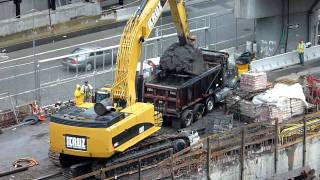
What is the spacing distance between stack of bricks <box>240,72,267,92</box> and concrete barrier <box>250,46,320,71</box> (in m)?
5.14

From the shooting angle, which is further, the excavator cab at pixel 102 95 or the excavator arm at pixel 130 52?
the excavator cab at pixel 102 95

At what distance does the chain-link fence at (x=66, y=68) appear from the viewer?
33469mm

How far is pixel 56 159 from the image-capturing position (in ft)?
82.7

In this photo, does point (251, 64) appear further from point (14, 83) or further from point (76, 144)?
point (76, 144)

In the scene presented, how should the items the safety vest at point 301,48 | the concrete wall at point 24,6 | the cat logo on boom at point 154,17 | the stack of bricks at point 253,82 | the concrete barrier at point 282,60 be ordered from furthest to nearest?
the concrete wall at point 24,6
the safety vest at point 301,48
the concrete barrier at point 282,60
the stack of bricks at point 253,82
the cat logo on boom at point 154,17

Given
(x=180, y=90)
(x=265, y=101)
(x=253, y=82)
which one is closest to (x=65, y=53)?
(x=253, y=82)

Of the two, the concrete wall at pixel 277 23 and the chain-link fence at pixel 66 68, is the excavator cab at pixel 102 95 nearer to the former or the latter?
the chain-link fence at pixel 66 68

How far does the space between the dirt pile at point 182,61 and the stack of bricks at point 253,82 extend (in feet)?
7.08

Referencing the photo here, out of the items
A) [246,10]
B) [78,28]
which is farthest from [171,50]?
[78,28]

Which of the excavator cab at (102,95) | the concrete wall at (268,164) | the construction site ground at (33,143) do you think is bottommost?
the concrete wall at (268,164)

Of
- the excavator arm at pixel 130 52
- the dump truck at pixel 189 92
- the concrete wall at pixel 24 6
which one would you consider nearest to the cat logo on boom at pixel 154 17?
A: the excavator arm at pixel 130 52

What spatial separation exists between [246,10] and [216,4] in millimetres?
13882

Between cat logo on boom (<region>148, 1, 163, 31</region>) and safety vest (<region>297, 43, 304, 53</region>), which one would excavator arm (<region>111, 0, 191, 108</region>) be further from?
safety vest (<region>297, 43, 304, 53</region>)

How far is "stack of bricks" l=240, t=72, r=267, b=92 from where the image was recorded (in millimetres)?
30469
